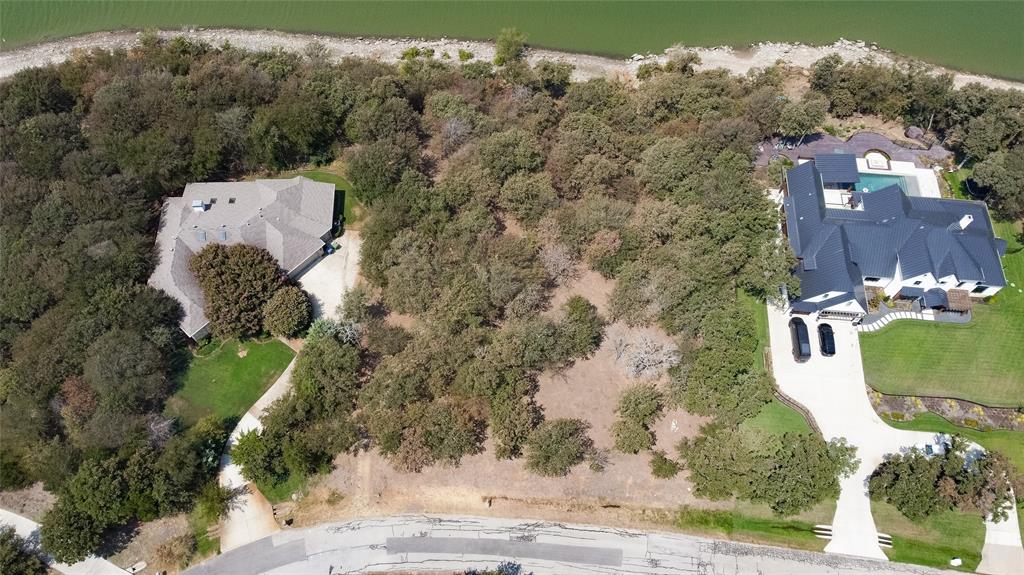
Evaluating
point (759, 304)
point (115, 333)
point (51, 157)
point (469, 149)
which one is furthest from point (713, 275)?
point (51, 157)

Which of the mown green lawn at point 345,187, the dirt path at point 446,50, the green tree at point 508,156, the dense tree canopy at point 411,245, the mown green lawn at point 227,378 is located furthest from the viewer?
the dirt path at point 446,50

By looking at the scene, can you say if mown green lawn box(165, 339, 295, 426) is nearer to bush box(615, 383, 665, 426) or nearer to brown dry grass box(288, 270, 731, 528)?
brown dry grass box(288, 270, 731, 528)

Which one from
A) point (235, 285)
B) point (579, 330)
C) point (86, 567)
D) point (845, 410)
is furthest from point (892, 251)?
point (86, 567)

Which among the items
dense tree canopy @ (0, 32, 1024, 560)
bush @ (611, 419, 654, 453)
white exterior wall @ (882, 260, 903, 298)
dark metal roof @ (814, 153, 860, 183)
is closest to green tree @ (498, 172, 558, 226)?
dense tree canopy @ (0, 32, 1024, 560)

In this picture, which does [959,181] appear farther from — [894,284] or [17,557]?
[17,557]

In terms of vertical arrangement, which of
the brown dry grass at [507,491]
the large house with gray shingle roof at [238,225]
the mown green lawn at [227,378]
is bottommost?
the brown dry grass at [507,491]

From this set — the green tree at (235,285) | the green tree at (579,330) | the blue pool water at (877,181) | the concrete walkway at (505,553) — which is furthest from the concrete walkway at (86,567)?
the blue pool water at (877,181)

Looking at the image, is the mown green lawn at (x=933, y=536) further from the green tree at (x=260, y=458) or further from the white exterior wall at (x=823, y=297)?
the green tree at (x=260, y=458)
